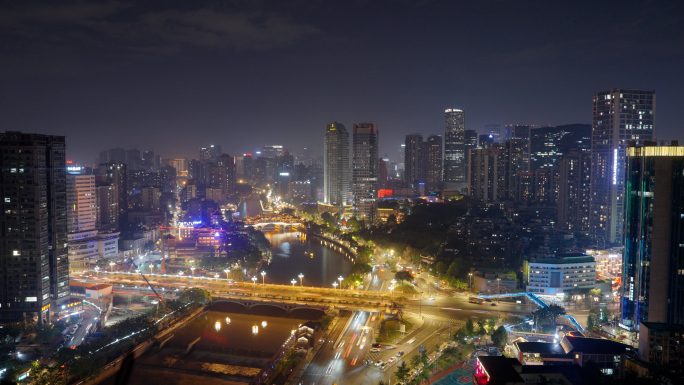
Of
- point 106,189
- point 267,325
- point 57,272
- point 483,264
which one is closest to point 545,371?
point 267,325

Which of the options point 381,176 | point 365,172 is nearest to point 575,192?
point 365,172

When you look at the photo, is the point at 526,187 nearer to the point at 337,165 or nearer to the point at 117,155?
the point at 337,165

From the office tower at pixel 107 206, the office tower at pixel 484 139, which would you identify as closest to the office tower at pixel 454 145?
the office tower at pixel 484 139

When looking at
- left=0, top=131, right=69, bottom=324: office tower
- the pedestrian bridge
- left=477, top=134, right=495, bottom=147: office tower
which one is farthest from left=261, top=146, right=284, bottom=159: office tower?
left=0, top=131, right=69, bottom=324: office tower

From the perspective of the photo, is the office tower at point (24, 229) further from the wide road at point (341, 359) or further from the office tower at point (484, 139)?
the office tower at point (484, 139)

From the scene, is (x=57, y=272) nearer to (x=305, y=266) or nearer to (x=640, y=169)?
(x=305, y=266)
